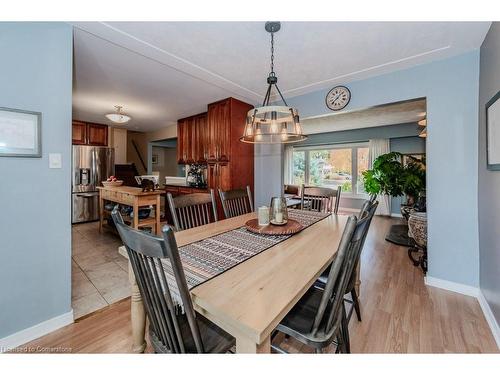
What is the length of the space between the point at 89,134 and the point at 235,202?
185 inches

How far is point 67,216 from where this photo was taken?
167 centimetres

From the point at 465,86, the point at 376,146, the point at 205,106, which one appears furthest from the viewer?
the point at 376,146

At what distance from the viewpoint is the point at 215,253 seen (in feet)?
3.96

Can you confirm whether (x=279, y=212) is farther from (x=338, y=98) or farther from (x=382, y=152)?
(x=382, y=152)

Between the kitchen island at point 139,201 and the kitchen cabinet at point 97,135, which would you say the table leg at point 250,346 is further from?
the kitchen cabinet at point 97,135

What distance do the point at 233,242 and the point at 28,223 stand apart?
56.2 inches

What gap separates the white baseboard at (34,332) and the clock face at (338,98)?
11.3 ft

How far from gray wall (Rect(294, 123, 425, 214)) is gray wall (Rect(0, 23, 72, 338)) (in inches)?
242

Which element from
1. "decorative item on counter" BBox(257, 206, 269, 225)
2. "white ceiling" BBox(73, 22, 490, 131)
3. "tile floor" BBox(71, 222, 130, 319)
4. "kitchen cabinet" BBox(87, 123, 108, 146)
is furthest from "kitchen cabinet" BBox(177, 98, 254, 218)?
"kitchen cabinet" BBox(87, 123, 108, 146)

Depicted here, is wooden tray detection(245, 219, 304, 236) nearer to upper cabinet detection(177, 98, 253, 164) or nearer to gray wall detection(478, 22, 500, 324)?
gray wall detection(478, 22, 500, 324)

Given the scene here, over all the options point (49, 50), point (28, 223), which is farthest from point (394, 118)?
point (28, 223)

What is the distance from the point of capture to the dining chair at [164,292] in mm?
688

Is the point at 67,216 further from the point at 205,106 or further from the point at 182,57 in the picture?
the point at 205,106

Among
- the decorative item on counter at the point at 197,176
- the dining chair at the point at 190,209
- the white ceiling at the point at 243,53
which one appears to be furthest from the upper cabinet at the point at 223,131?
the dining chair at the point at 190,209
